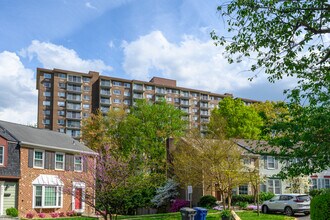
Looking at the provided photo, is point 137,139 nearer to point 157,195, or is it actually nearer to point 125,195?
point 157,195

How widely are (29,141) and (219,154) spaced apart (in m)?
14.9

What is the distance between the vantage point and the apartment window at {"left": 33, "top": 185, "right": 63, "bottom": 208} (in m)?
34.6

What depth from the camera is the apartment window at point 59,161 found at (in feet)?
121

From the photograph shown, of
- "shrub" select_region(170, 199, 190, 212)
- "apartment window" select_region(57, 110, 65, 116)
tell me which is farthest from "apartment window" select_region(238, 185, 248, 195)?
"apartment window" select_region(57, 110, 65, 116)

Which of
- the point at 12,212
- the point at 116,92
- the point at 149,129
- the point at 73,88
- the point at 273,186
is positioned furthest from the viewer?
the point at 116,92

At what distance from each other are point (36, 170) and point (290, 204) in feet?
63.3

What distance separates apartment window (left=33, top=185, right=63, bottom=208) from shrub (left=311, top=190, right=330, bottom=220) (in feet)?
75.2

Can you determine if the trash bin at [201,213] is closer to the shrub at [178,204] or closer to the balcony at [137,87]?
the shrub at [178,204]

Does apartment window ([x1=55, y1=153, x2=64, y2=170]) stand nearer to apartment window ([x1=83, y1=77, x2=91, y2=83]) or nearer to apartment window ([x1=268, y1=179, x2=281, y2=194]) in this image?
apartment window ([x1=268, y1=179, x2=281, y2=194])

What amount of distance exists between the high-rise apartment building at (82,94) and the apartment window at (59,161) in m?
59.8

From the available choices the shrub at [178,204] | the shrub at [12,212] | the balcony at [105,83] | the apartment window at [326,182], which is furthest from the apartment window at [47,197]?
the balcony at [105,83]

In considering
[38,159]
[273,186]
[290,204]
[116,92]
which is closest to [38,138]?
[38,159]

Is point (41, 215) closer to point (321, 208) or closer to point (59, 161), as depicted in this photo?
point (59, 161)

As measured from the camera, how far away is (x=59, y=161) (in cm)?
3728
